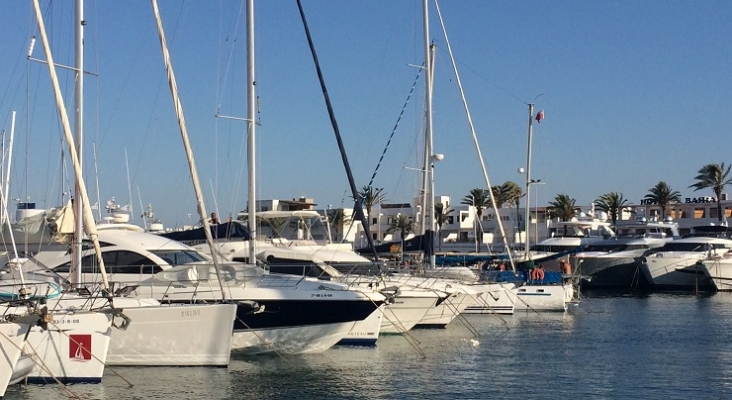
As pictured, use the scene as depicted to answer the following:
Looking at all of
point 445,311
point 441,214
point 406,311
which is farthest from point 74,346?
point 441,214

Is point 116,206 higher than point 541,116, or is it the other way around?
point 541,116

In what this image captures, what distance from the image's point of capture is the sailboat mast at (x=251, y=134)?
2605cm

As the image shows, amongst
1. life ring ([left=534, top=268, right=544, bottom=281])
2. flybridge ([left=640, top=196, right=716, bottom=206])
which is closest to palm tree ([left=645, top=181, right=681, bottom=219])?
flybridge ([left=640, top=196, right=716, bottom=206])

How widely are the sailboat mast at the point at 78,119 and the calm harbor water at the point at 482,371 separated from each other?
2837 millimetres

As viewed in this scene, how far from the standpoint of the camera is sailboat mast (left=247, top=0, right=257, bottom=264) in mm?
26047

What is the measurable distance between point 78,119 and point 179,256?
565cm

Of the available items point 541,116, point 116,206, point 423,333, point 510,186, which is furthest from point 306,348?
point 510,186

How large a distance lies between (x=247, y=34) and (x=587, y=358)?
1328 cm

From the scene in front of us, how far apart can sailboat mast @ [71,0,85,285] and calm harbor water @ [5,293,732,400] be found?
284 centimetres

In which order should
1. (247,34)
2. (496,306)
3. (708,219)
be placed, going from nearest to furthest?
(247,34) → (496,306) → (708,219)

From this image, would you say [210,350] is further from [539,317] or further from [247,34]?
[539,317]

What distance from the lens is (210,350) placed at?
20328 millimetres

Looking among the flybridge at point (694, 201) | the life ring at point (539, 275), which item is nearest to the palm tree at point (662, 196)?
the flybridge at point (694, 201)

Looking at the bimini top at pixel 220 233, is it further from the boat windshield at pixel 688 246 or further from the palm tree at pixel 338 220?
the boat windshield at pixel 688 246
